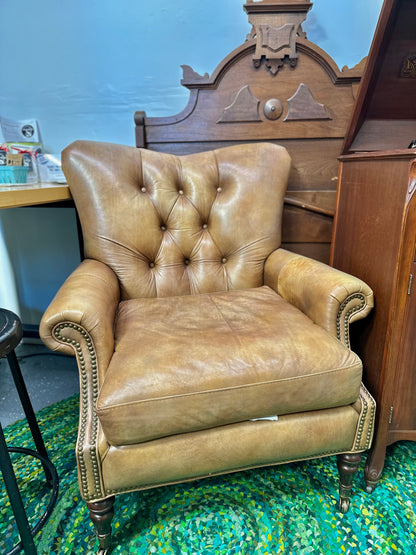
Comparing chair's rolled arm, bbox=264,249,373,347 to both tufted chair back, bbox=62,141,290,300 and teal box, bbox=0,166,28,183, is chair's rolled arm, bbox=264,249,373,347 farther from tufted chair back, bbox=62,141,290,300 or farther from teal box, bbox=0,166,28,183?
teal box, bbox=0,166,28,183

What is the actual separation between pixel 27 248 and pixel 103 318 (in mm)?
1185

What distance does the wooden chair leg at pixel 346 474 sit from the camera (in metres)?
0.90

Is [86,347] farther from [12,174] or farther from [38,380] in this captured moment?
[38,380]

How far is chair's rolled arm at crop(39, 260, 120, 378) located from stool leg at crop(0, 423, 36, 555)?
20 centimetres

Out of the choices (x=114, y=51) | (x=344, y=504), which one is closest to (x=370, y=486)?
(x=344, y=504)

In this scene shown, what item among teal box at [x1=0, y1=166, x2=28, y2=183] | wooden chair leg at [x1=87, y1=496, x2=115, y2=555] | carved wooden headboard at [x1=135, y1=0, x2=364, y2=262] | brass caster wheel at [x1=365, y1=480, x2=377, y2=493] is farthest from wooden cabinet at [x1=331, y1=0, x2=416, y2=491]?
teal box at [x1=0, y1=166, x2=28, y2=183]

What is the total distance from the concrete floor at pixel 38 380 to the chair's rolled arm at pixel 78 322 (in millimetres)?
762

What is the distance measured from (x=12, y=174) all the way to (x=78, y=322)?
80 cm

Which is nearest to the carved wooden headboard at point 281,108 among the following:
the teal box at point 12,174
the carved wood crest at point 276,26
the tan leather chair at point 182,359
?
the carved wood crest at point 276,26

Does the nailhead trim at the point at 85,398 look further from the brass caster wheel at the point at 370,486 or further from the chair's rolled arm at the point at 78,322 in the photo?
the brass caster wheel at the point at 370,486

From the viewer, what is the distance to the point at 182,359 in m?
0.77

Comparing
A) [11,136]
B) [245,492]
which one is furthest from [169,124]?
[245,492]

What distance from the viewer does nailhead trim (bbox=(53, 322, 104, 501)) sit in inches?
29.3

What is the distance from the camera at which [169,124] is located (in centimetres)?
142
